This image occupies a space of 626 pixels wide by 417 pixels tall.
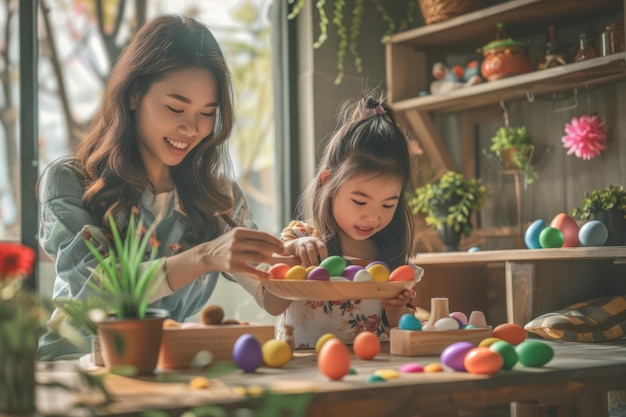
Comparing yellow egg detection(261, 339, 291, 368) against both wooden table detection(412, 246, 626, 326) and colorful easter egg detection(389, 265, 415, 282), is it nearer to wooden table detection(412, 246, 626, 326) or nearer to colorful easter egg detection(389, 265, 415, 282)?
colorful easter egg detection(389, 265, 415, 282)

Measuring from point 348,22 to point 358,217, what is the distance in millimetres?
2342

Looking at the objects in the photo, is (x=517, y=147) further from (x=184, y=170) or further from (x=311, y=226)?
(x=184, y=170)

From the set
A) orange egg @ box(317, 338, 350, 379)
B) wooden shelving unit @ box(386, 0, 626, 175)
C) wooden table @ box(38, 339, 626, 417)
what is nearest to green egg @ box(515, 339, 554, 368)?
wooden table @ box(38, 339, 626, 417)

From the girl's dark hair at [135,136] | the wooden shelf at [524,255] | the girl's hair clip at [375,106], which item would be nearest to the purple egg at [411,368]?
the girl's dark hair at [135,136]

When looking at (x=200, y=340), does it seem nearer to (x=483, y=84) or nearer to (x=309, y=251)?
(x=309, y=251)

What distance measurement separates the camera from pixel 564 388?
3.85ft

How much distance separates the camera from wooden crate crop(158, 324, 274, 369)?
49.2 inches

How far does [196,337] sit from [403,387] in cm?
38

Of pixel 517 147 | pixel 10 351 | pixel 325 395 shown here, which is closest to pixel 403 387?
pixel 325 395

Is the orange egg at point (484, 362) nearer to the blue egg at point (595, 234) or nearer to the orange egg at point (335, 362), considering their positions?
the orange egg at point (335, 362)

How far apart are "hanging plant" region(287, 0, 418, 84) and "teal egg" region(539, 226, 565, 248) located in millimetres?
1385

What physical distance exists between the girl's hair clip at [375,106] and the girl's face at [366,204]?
9.4 inches

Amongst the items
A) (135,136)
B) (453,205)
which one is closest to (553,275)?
(453,205)

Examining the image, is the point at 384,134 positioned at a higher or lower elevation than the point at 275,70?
lower
